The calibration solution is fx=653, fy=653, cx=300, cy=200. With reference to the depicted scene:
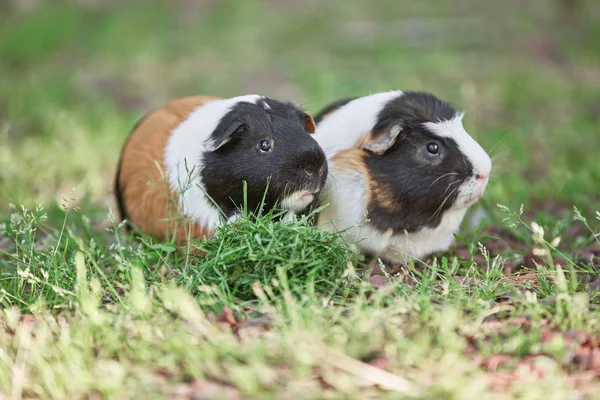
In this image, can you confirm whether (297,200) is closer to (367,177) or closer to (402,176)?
(367,177)

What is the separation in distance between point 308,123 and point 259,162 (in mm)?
396

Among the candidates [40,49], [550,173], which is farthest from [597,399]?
[40,49]

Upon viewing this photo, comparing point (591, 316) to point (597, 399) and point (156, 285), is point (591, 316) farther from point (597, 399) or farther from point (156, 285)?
point (156, 285)

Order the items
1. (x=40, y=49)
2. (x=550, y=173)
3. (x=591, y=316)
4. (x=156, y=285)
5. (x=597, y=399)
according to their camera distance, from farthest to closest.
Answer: (x=40, y=49)
(x=550, y=173)
(x=156, y=285)
(x=591, y=316)
(x=597, y=399)

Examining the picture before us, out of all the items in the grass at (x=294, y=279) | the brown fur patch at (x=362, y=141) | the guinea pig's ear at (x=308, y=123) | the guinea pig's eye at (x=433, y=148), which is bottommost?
the grass at (x=294, y=279)

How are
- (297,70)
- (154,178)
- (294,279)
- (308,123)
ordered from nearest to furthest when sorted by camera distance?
(294,279), (308,123), (154,178), (297,70)

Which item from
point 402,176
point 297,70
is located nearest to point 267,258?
point 402,176

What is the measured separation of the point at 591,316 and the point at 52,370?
1.76 m

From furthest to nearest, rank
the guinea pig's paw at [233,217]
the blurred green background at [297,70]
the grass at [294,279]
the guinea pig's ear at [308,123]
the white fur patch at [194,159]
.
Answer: the blurred green background at [297,70]
the guinea pig's ear at [308,123]
the white fur patch at [194,159]
the guinea pig's paw at [233,217]
the grass at [294,279]

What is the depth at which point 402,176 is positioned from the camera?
114 inches

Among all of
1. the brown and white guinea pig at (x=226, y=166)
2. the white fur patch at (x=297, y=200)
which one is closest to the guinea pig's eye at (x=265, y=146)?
the brown and white guinea pig at (x=226, y=166)

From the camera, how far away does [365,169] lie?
2938 mm

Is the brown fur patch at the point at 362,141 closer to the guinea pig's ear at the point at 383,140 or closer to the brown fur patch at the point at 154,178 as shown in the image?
the guinea pig's ear at the point at 383,140

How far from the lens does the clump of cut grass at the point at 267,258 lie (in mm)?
2453
